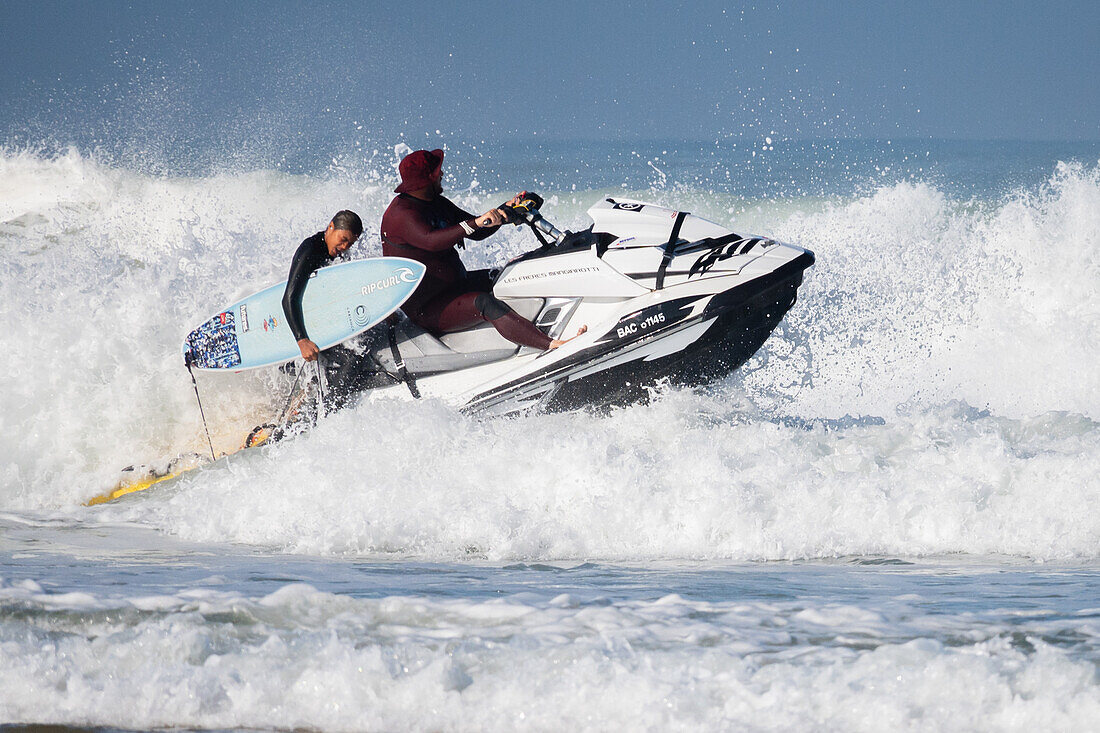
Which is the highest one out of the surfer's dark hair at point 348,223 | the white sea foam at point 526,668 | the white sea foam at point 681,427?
the surfer's dark hair at point 348,223

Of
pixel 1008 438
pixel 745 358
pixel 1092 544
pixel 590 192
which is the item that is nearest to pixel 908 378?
pixel 1008 438

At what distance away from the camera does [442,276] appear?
559 cm

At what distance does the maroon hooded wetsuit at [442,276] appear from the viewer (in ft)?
17.7

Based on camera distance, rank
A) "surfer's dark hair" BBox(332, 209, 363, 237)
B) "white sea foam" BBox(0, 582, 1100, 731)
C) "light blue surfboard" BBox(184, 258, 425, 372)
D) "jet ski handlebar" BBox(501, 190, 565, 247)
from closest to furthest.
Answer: "white sea foam" BBox(0, 582, 1100, 731) → "jet ski handlebar" BBox(501, 190, 565, 247) → "light blue surfboard" BBox(184, 258, 425, 372) → "surfer's dark hair" BBox(332, 209, 363, 237)

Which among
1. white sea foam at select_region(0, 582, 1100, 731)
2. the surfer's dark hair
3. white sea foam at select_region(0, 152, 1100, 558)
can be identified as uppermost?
the surfer's dark hair

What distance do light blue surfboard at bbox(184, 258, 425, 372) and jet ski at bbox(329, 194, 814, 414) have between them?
0.68 ft

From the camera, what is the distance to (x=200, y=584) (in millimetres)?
3648

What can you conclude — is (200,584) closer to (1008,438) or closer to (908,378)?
(1008,438)

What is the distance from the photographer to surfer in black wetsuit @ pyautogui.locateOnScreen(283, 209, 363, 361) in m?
5.59

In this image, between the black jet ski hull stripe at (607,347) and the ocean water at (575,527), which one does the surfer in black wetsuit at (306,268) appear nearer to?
the ocean water at (575,527)

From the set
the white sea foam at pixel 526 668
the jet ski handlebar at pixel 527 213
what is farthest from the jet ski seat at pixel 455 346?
the white sea foam at pixel 526 668

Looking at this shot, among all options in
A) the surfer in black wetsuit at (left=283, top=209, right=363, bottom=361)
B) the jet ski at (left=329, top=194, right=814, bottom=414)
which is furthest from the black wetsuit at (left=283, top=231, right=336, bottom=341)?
the jet ski at (left=329, top=194, right=814, bottom=414)

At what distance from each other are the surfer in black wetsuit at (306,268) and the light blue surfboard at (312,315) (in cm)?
4

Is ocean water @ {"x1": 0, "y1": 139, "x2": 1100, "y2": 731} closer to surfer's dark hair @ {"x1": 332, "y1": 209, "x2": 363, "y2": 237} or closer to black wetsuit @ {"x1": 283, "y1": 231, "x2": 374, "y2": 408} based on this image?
black wetsuit @ {"x1": 283, "y1": 231, "x2": 374, "y2": 408}
